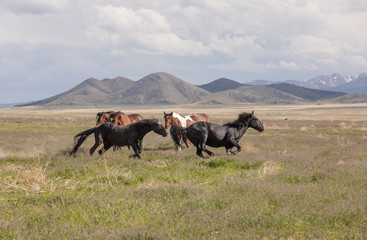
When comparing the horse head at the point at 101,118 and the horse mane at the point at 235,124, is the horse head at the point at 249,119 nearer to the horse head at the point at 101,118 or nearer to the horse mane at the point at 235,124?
the horse mane at the point at 235,124

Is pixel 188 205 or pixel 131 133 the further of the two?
pixel 131 133

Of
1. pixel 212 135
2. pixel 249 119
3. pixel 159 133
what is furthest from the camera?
pixel 249 119

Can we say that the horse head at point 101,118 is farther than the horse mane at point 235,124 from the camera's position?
Yes

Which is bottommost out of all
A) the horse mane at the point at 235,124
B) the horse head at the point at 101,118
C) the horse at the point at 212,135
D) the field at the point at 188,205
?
the field at the point at 188,205

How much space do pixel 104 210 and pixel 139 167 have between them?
4.97 metres

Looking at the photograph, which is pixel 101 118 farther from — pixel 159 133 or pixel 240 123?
Result: pixel 240 123

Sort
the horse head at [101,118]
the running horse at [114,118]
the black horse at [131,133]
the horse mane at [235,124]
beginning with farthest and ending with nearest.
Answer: the horse head at [101,118] < the running horse at [114,118] < the horse mane at [235,124] < the black horse at [131,133]

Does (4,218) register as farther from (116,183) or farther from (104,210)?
(116,183)

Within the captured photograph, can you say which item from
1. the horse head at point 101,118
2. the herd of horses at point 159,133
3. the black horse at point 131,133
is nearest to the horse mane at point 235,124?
the herd of horses at point 159,133

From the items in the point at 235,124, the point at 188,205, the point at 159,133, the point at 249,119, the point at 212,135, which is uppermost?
the point at 249,119

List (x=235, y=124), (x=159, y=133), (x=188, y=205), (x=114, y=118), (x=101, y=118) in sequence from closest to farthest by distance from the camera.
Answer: (x=188, y=205) → (x=159, y=133) → (x=235, y=124) → (x=114, y=118) → (x=101, y=118)

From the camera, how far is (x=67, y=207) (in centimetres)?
729

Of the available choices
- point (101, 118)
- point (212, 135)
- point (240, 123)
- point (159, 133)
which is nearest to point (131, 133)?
point (159, 133)

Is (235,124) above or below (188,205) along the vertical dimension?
above
